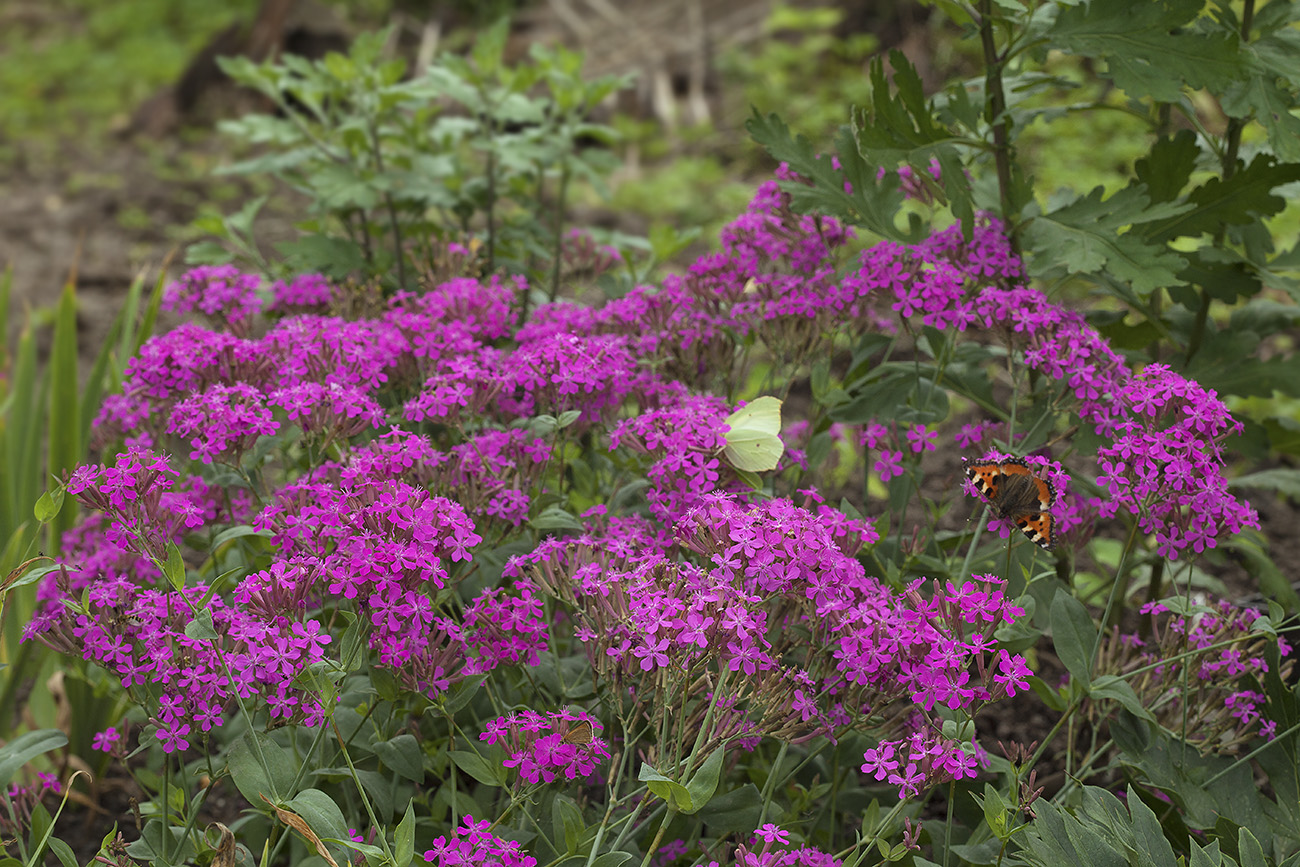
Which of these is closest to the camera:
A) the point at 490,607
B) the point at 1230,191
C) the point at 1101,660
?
the point at 490,607

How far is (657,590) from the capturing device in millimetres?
1728

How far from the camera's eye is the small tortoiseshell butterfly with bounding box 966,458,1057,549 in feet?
5.97

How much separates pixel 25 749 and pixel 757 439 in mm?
1637

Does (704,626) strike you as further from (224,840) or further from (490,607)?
(224,840)

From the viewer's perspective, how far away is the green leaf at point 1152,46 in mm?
2213

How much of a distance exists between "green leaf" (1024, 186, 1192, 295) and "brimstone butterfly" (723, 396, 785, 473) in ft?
2.44

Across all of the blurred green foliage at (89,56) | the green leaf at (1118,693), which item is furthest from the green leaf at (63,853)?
the blurred green foliage at (89,56)

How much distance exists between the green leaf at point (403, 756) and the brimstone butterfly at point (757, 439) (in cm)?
82

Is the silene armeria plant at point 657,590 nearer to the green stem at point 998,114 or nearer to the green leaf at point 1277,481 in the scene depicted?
the green stem at point 998,114

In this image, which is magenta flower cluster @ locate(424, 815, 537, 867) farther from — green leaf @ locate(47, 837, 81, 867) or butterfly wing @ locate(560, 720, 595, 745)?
green leaf @ locate(47, 837, 81, 867)

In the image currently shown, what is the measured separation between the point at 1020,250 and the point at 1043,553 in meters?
0.74

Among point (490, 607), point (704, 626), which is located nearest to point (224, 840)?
point (490, 607)

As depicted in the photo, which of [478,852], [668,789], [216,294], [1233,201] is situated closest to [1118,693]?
[668,789]

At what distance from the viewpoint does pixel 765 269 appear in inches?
109
